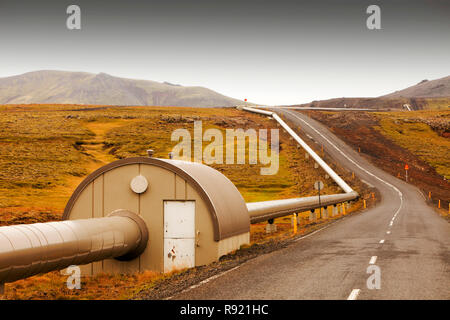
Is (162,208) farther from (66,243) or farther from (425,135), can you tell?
(425,135)

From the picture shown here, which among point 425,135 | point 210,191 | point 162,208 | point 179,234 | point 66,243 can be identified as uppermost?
point 425,135

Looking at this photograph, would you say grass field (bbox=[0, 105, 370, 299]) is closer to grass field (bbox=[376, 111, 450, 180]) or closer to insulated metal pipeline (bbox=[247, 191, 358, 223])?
insulated metal pipeline (bbox=[247, 191, 358, 223])

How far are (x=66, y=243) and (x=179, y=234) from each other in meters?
4.70

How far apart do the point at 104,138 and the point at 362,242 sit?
58.8 meters

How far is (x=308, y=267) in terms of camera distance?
46.6ft

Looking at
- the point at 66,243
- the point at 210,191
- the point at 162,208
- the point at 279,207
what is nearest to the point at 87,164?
the point at 279,207

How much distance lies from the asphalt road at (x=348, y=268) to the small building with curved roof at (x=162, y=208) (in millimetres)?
2117

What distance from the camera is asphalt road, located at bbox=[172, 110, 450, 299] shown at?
1085 cm

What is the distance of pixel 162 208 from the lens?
17344 mm

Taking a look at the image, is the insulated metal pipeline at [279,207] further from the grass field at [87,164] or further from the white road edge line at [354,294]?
the white road edge line at [354,294]

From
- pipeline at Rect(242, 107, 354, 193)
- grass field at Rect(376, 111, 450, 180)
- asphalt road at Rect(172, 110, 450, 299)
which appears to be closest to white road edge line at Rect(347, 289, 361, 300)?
asphalt road at Rect(172, 110, 450, 299)

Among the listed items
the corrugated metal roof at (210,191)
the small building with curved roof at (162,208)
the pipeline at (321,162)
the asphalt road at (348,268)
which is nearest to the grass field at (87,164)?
the pipeline at (321,162)

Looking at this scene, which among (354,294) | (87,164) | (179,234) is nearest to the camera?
(354,294)

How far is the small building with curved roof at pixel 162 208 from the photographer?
17.1 m
